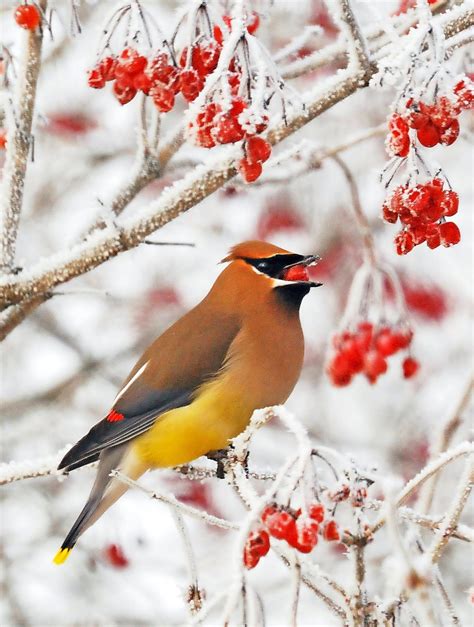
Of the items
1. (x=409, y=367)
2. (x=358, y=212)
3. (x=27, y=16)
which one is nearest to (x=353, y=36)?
(x=27, y=16)

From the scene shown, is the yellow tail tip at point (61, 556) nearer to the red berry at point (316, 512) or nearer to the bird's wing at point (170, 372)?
the bird's wing at point (170, 372)

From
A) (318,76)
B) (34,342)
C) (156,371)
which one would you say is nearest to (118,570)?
(156,371)

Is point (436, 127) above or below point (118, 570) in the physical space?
above

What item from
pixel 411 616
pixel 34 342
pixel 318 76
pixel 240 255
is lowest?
pixel 411 616

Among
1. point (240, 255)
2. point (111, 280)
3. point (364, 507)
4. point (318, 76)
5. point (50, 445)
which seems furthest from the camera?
point (111, 280)

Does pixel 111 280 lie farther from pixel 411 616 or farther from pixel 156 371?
pixel 411 616

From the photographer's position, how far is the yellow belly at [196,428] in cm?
326

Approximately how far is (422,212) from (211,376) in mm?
1393

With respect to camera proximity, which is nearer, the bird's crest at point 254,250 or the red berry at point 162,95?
the red berry at point 162,95

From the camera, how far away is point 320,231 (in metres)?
6.60

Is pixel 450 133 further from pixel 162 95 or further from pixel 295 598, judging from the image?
pixel 295 598

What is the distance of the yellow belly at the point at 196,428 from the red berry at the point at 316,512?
1434 millimetres

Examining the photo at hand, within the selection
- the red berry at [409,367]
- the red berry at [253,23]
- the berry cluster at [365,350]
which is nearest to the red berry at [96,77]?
the red berry at [253,23]

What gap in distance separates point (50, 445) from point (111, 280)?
1.33 meters
